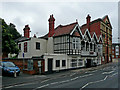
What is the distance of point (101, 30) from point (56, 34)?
18.0 m

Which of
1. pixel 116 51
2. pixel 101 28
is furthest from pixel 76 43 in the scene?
pixel 116 51

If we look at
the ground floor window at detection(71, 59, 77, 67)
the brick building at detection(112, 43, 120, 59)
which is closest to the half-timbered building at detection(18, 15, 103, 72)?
the ground floor window at detection(71, 59, 77, 67)

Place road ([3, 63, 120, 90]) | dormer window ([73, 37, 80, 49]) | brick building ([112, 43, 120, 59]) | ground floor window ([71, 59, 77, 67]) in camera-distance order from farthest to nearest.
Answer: brick building ([112, 43, 120, 59]) → ground floor window ([71, 59, 77, 67]) → dormer window ([73, 37, 80, 49]) → road ([3, 63, 120, 90])

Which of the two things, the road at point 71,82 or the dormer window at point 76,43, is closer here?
the road at point 71,82

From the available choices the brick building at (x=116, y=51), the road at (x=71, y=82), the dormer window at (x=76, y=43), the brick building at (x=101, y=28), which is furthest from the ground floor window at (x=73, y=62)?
the brick building at (x=116, y=51)

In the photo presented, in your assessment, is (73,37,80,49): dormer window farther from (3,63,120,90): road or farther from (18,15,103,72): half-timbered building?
(3,63,120,90): road

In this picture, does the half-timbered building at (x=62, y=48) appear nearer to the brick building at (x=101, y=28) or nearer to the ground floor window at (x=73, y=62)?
the ground floor window at (x=73, y=62)

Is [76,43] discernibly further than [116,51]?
No

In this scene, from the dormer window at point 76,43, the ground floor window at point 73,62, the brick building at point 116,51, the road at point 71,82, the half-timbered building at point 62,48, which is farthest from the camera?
the brick building at point 116,51

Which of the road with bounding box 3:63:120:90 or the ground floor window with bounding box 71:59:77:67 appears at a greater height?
the ground floor window with bounding box 71:59:77:67

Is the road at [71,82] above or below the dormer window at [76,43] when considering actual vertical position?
below

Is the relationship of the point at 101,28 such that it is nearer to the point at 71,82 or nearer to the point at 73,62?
the point at 73,62

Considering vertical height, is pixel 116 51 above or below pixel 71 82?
above

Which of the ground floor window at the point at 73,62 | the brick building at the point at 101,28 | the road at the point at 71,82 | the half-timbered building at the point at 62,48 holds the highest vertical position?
the brick building at the point at 101,28
